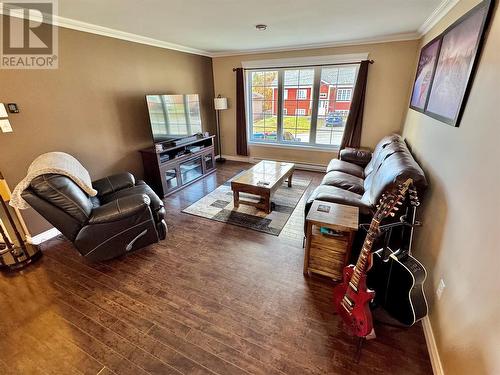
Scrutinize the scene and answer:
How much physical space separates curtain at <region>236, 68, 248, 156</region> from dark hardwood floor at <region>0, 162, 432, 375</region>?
10.5ft

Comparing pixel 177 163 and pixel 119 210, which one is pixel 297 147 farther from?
pixel 119 210

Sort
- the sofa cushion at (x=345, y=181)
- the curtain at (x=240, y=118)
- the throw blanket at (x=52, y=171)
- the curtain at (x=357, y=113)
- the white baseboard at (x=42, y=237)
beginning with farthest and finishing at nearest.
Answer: the curtain at (x=240, y=118), the curtain at (x=357, y=113), the sofa cushion at (x=345, y=181), the white baseboard at (x=42, y=237), the throw blanket at (x=52, y=171)

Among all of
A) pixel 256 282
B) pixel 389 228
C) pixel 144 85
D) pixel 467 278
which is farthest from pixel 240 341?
pixel 144 85

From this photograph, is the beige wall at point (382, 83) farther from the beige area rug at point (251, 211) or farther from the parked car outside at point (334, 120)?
the beige area rug at point (251, 211)

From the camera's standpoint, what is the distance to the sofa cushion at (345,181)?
2.79 m

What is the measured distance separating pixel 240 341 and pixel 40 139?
283cm

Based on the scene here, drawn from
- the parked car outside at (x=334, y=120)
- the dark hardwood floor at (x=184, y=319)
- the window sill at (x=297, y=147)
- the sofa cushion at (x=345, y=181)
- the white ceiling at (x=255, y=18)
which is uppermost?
the white ceiling at (x=255, y=18)

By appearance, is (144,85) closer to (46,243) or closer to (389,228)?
(46,243)

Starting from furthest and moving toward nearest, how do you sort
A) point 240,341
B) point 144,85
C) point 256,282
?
point 144,85, point 256,282, point 240,341

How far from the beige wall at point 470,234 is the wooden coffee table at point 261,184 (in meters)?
1.68

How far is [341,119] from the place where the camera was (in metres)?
4.39

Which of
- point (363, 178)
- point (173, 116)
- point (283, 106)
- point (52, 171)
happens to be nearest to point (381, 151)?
point (363, 178)

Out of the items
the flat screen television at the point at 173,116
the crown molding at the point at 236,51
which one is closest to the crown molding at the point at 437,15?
the crown molding at the point at 236,51

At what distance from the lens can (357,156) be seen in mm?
3750
